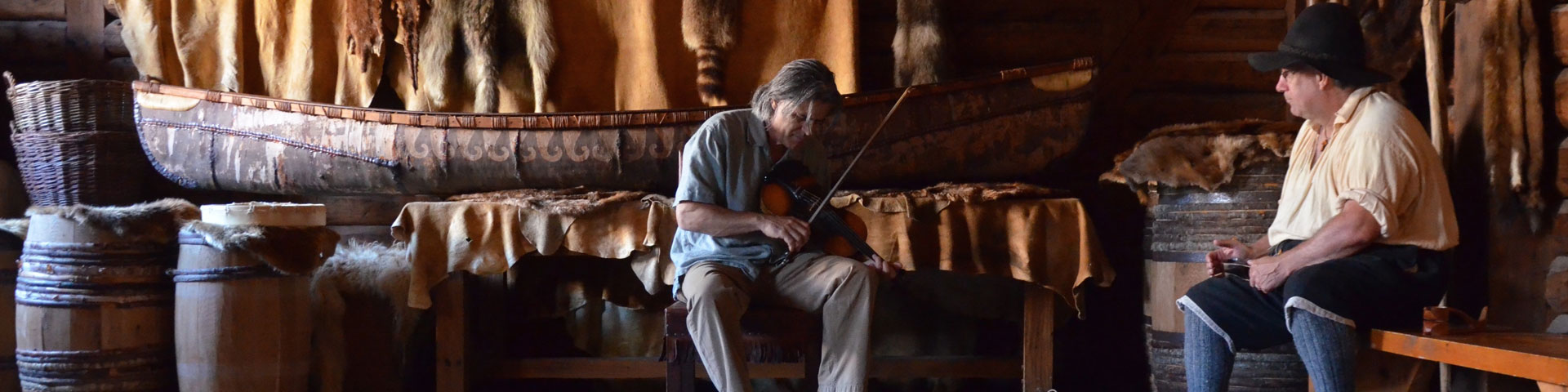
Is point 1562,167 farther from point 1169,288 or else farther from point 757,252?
point 757,252

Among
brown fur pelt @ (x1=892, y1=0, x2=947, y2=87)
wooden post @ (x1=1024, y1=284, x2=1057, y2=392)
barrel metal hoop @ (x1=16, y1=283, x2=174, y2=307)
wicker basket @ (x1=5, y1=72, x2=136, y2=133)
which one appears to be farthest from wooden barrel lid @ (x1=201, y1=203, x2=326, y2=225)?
wooden post @ (x1=1024, y1=284, x2=1057, y2=392)

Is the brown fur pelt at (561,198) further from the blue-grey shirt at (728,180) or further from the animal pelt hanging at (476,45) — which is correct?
the blue-grey shirt at (728,180)

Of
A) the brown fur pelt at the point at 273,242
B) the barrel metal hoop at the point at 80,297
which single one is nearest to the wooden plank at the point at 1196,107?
the brown fur pelt at the point at 273,242

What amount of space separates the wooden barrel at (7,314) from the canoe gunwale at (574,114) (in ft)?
2.95

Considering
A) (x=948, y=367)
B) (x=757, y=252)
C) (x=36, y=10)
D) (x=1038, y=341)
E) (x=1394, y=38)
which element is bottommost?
(x=948, y=367)

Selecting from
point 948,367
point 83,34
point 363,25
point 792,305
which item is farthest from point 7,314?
point 948,367

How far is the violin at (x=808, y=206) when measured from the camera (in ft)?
10.2

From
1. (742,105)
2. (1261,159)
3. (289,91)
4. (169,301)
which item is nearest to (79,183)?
(289,91)

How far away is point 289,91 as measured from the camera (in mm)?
4578

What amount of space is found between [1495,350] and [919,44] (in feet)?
7.90

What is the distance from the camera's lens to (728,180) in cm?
306

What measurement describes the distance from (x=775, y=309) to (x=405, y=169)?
5.65 ft

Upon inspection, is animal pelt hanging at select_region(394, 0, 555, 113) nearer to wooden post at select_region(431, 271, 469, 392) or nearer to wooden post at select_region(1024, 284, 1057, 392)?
wooden post at select_region(431, 271, 469, 392)

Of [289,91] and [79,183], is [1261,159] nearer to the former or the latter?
[289,91]
